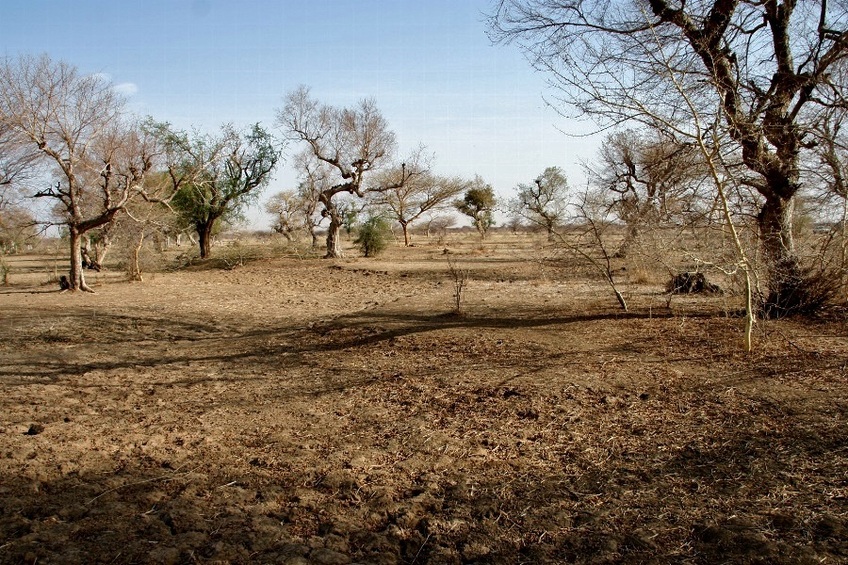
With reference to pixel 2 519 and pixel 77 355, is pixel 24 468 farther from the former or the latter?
pixel 77 355

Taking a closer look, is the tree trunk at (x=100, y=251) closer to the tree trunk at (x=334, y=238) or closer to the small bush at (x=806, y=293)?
the tree trunk at (x=334, y=238)

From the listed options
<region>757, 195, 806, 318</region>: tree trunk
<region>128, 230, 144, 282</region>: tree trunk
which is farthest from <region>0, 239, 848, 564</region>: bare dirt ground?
<region>128, 230, 144, 282</region>: tree trunk

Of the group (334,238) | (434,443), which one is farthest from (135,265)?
(434,443)

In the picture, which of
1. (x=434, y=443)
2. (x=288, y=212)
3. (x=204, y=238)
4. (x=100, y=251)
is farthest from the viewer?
(x=288, y=212)

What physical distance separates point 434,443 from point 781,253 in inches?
252

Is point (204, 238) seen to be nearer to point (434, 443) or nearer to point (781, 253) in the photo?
point (781, 253)

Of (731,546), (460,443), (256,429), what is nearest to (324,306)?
(256,429)

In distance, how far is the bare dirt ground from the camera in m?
2.76

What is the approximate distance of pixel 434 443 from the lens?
161 inches

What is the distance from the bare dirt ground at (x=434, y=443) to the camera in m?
2.76

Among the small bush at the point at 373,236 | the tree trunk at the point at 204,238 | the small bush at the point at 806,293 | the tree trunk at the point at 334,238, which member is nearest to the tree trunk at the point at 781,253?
the small bush at the point at 806,293

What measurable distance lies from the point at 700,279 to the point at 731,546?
9386 mm

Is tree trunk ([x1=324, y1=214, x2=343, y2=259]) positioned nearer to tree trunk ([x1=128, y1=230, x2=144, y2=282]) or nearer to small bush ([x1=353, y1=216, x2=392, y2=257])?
small bush ([x1=353, y1=216, x2=392, y2=257])

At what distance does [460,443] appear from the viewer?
4.07 meters
